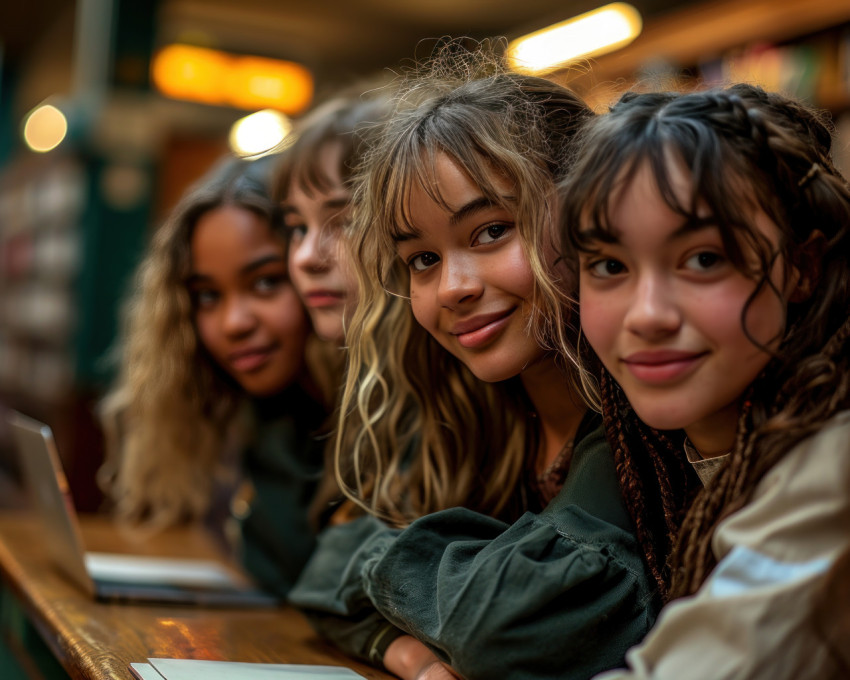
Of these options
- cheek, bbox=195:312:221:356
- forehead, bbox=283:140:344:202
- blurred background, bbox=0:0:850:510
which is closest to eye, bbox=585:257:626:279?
forehead, bbox=283:140:344:202

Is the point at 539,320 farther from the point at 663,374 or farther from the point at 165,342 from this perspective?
the point at 165,342

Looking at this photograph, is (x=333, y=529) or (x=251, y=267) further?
(x=251, y=267)

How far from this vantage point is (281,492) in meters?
1.53

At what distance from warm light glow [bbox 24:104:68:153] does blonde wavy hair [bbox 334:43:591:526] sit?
4208mm

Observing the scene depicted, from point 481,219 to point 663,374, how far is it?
0.28m

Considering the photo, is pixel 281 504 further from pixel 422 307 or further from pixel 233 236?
pixel 422 307

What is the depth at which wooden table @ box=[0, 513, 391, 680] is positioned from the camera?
1.05 metres

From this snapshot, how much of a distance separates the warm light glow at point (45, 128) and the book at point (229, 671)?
4375 millimetres

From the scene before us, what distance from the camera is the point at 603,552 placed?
0.83m

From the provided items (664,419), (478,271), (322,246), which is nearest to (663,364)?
(664,419)

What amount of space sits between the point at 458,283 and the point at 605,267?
196 mm

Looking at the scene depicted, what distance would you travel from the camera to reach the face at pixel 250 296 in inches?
58.4

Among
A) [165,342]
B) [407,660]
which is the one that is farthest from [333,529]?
[165,342]

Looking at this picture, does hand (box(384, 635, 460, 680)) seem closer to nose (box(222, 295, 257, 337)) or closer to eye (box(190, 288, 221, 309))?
nose (box(222, 295, 257, 337))
